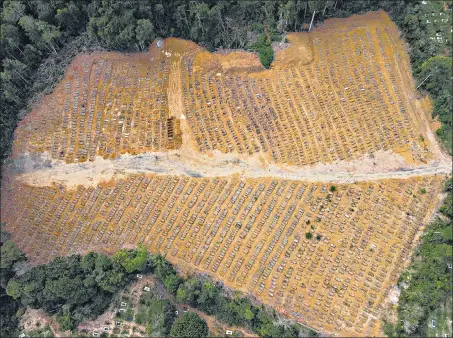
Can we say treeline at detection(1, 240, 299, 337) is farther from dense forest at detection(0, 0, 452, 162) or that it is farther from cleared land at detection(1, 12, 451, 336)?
dense forest at detection(0, 0, 452, 162)

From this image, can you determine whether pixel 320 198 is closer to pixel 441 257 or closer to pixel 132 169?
pixel 441 257

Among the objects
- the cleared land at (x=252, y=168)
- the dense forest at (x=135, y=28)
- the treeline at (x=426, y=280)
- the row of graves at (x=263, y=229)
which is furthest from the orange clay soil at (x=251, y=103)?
the treeline at (x=426, y=280)

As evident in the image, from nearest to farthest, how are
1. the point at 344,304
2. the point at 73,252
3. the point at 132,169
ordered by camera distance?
1. the point at 344,304
2. the point at 73,252
3. the point at 132,169

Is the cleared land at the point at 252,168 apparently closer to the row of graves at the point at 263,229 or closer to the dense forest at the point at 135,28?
the row of graves at the point at 263,229

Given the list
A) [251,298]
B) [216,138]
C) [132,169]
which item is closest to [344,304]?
[251,298]

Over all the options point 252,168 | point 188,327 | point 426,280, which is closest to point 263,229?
point 252,168

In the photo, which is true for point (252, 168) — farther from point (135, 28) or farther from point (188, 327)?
point (135, 28)
